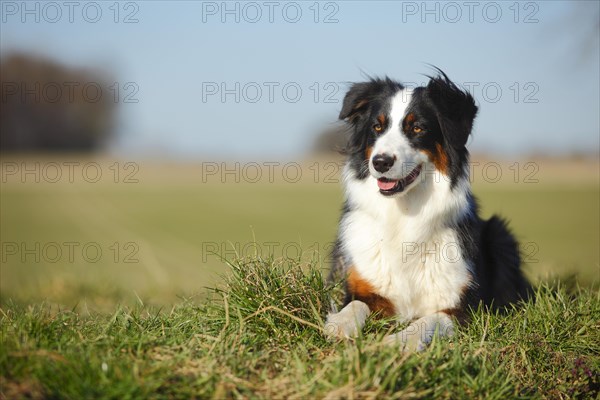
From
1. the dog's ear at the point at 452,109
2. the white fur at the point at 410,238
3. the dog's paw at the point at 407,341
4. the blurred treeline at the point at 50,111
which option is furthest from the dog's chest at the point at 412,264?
the blurred treeline at the point at 50,111

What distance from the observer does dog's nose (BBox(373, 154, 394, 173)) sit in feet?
15.6

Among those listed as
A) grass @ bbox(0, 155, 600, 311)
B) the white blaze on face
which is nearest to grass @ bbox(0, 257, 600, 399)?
grass @ bbox(0, 155, 600, 311)

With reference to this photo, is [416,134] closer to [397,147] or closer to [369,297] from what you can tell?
[397,147]

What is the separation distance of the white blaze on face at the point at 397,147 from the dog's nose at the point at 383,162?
26 millimetres

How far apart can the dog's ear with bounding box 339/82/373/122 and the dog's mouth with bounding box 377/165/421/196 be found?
2.56 feet

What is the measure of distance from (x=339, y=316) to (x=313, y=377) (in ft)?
4.12

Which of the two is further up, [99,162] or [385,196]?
[385,196]

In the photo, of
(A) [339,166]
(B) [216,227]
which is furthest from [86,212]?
(A) [339,166]

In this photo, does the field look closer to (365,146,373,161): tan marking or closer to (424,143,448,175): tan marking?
(365,146,373,161): tan marking

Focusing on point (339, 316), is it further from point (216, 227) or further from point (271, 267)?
point (216, 227)

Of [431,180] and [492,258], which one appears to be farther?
[492,258]

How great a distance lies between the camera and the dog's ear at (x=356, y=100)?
5449 mm

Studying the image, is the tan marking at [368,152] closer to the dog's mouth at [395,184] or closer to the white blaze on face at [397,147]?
the white blaze on face at [397,147]

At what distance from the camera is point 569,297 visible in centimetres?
542
